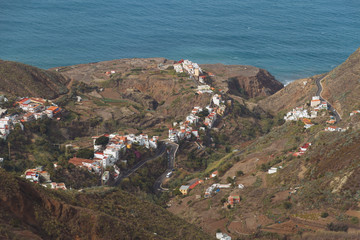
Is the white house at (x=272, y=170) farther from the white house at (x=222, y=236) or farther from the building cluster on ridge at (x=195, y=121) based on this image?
the building cluster on ridge at (x=195, y=121)

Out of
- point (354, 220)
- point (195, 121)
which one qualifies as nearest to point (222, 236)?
point (354, 220)

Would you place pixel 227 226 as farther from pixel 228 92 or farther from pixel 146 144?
pixel 228 92

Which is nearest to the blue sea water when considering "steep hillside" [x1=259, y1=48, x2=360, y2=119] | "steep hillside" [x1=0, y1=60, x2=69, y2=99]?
"steep hillside" [x1=259, y1=48, x2=360, y2=119]

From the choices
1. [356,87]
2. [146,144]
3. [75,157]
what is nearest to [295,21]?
[356,87]

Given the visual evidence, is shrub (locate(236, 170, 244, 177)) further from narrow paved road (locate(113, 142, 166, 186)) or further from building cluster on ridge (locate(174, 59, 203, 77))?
building cluster on ridge (locate(174, 59, 203, 77))

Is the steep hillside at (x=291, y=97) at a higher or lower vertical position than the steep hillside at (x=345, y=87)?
lower

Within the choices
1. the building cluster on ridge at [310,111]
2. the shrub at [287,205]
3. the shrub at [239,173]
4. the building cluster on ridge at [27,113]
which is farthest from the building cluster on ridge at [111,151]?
the shrub at [287,205]

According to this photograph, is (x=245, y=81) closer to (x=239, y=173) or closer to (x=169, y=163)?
(x=169, y=163)
